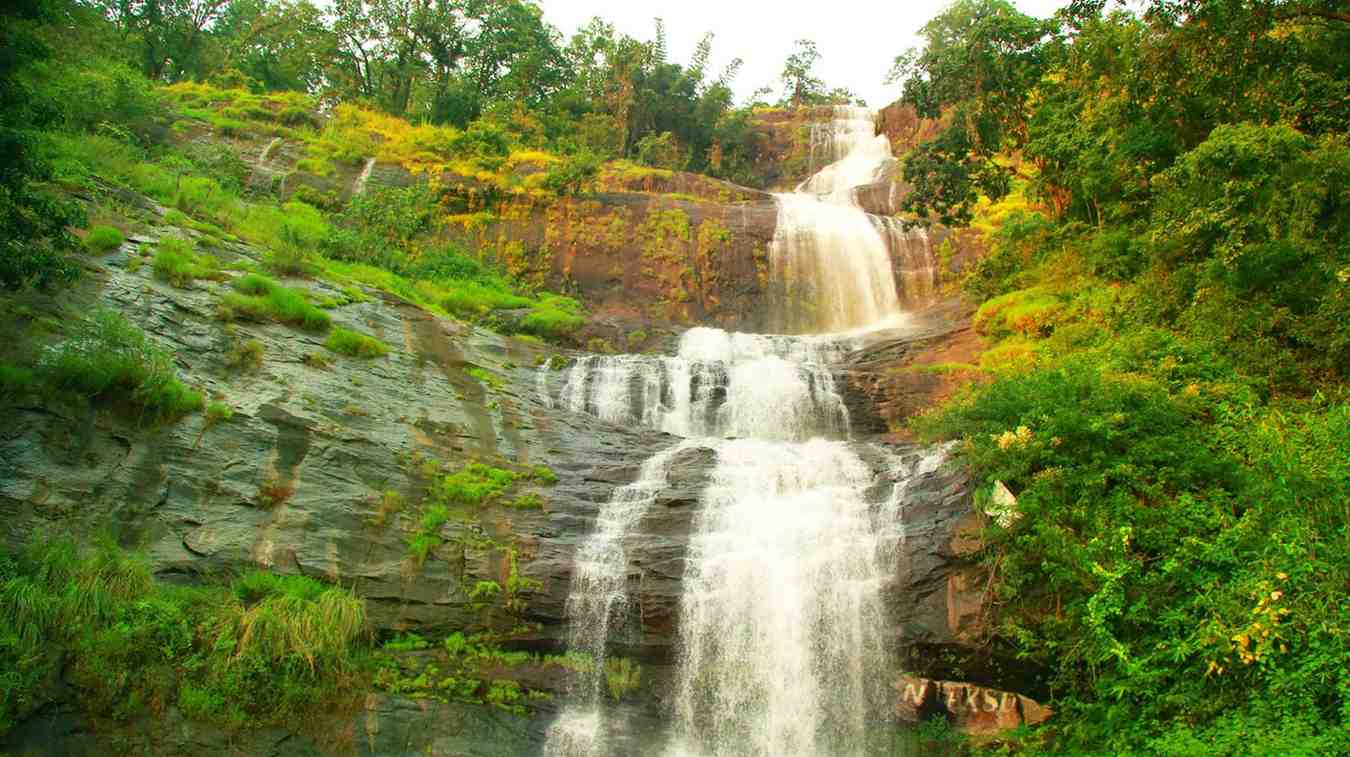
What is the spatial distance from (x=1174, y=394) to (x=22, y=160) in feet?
45.9

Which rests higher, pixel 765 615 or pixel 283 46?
pixel 283 46

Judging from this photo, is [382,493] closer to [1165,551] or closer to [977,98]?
[1165,551]

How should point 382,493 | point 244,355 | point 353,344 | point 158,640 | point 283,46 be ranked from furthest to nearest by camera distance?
point 283,46 < point 353,344 < point 244,355 < point 382,493 < point 158,640

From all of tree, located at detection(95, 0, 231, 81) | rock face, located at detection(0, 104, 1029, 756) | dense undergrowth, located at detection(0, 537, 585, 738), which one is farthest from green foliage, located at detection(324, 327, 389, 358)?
tree, located at detection(95, 0, 231, 81)

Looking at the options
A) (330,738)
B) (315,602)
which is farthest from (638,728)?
(315,602)

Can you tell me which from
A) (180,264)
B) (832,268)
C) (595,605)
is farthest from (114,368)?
(832,268)

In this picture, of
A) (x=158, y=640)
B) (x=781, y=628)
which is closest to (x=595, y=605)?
(x=781, y=628)

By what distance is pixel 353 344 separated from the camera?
13.9 metres

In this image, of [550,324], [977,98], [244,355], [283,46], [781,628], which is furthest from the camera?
[283,46]

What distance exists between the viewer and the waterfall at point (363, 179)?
2512 centimetres

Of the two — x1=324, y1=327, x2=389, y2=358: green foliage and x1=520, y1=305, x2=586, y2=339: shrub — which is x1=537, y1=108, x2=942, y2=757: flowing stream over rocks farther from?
x1=324, y1=327, x2=389, y2=358: green foliage

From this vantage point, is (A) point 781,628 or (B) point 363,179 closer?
(A) point 781,628

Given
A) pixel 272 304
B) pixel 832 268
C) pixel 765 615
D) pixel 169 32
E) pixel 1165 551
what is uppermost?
pixel 169 32

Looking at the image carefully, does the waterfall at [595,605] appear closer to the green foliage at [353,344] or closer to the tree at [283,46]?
the green foliage at [353,344]
